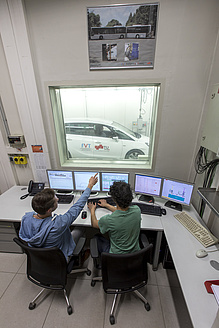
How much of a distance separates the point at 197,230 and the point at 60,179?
184 cm

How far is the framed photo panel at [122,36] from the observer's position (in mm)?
1664

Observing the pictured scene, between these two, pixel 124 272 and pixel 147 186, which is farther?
pixel 147 186

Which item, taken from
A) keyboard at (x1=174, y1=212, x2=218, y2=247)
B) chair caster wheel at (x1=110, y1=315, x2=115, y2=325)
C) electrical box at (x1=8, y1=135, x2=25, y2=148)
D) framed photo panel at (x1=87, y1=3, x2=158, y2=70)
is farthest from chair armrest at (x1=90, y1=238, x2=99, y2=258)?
framed photo panel at (x1=87, y1=3, x2=158, y2=70)

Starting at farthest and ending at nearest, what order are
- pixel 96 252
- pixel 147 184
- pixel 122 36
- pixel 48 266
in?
pixel 147 184 → pixel 122 36 → pixel 96 252 → pixel 48 266

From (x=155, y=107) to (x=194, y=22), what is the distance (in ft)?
3.13

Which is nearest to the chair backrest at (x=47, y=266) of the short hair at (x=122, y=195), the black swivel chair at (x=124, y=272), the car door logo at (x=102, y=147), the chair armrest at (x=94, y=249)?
the chair armrest at (x=94, y=249)

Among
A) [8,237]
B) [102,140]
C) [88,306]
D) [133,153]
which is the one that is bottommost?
[88,306]

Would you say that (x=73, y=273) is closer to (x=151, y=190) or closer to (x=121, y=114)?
(x=151, y=190)

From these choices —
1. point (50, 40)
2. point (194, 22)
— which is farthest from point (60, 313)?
point (194, 22)

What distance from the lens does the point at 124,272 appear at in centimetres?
124

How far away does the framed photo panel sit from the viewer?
1.66 m

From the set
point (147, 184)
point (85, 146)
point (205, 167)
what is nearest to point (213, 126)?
point (205, 167)

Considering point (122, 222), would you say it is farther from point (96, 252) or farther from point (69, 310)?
point (69, 310)

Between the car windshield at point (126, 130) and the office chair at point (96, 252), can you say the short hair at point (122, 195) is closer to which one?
the office chair at point (96, 252)
